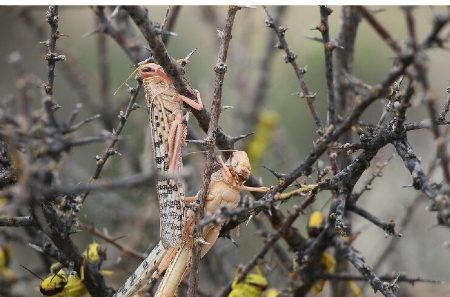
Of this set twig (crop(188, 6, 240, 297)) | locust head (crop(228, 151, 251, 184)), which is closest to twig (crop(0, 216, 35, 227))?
twig (crop(188, 6, 240, 297))

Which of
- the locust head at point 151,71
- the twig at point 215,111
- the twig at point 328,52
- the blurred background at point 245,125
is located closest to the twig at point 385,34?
the twig at point 215,111

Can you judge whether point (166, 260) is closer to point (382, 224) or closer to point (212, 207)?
point (212, 207)

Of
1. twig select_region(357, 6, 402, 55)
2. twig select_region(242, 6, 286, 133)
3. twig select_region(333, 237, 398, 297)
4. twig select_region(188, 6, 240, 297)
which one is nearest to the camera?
twig select_region(357, 6, 402, 55)

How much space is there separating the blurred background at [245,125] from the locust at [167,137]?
0.38 m

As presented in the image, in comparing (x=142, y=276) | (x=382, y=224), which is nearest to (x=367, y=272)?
(x=382, y=224)

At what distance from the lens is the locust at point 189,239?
2135 mm

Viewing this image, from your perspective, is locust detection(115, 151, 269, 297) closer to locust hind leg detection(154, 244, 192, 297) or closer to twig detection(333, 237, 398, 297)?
locust hind leg detection(154, 244, 192, 297)

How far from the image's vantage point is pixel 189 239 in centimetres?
221

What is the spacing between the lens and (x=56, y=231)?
205cm

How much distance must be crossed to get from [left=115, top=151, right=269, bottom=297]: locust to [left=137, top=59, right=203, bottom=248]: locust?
4 centimetres

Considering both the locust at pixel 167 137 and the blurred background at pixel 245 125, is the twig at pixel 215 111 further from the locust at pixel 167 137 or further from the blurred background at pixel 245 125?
the blurred background at pixel 245 125

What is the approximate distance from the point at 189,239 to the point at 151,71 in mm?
570

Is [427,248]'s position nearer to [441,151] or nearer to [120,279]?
[120,279]

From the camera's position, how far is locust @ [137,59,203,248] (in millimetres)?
2166
